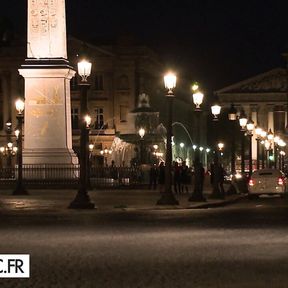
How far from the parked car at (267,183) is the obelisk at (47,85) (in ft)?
30.9

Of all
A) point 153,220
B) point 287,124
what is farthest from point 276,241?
point 287,124

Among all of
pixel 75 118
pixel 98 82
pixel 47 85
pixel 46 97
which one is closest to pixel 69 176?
pixel 46 97

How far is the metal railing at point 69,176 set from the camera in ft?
180

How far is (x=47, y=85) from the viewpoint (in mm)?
53500

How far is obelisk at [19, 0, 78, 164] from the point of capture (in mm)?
52750

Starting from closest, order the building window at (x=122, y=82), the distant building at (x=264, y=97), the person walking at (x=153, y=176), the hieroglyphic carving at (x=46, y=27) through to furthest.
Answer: the hieroglyphic carving at (x=46, y=27)
the person walking at (x=153, y=176)
the building window at (x=122, y=82)
the distant building at (x=264, y=97)

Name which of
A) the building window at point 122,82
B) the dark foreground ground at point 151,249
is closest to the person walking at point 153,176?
the dark foreground ground at point 151,249

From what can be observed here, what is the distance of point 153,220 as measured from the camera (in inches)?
1198

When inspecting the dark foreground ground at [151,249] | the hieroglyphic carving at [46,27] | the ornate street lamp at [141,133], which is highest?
the hieroglyphic carving at [46,27]

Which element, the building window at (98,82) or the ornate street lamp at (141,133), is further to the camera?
the building window at (98,82)

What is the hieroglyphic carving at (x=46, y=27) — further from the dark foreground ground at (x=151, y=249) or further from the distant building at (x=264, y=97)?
the distant building at (x=264, y=97)

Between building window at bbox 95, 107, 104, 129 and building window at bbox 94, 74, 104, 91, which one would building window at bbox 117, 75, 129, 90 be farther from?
building window at bbox 95, 107, 104, 129

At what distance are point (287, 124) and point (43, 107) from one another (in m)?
126

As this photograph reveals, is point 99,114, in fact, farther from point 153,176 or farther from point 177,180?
point 177,180
